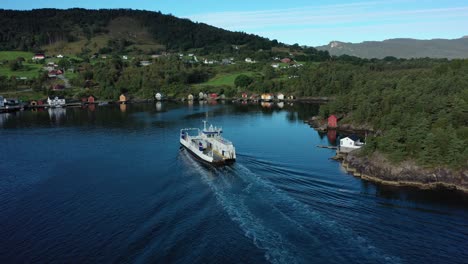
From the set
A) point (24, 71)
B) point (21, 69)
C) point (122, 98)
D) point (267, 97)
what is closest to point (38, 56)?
point (21, 69)

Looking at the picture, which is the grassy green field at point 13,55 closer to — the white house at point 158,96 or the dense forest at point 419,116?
the white house at point 158,96

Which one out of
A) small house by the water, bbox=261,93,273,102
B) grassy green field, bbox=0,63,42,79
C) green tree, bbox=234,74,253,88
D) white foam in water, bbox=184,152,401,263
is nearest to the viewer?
white foam in water, bbox=184,152,401,263

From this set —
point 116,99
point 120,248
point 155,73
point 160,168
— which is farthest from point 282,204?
point 155,73

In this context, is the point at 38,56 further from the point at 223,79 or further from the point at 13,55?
the point at 223,79

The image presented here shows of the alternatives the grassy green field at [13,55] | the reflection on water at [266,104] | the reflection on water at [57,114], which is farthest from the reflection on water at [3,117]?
the grassy green field at [13,55]

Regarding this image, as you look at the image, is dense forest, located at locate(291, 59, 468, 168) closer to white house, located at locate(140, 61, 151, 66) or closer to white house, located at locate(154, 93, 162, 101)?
white house, located at locate(154, 93, 162, 101)

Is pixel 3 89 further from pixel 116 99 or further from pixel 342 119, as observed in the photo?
pixel 342 119

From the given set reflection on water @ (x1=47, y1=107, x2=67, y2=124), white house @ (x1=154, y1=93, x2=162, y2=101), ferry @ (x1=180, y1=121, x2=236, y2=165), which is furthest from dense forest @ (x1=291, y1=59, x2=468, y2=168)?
white house @ (x1=154, y1=93, x2=162, y2=101)
